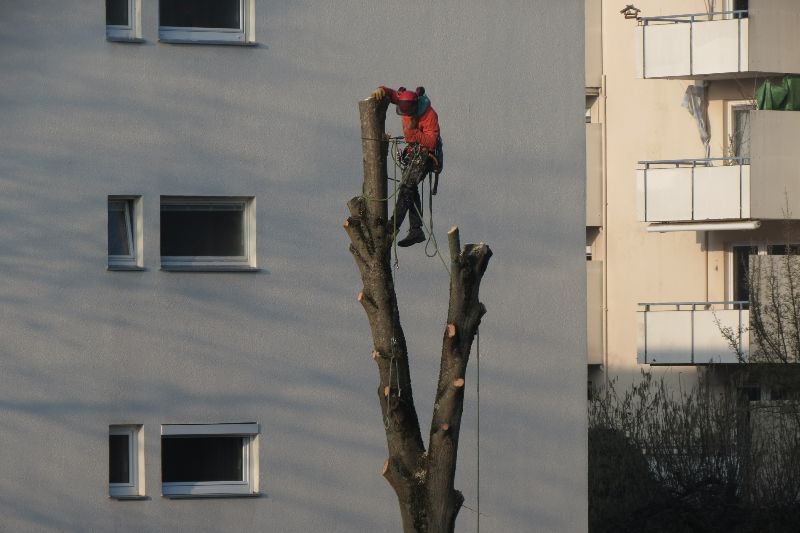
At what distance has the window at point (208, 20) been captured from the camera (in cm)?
1831

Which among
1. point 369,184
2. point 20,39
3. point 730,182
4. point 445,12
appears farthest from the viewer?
point 730,182

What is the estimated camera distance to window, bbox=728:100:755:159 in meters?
30.8

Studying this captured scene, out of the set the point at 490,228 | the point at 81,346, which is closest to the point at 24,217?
the point at 81,346

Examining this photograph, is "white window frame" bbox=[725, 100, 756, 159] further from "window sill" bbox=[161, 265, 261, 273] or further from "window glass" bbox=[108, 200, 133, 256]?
"window glass" bbox=[108, 200, 133, 256]

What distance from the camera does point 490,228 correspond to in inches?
745

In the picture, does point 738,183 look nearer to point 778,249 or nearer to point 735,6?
point 778,249

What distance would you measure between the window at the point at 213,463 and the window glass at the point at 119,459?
36cm

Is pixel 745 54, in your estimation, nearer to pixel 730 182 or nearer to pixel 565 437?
pixel 730 182

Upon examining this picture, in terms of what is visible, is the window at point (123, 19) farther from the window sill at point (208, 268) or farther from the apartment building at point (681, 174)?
the apartment building at point (681, 174)

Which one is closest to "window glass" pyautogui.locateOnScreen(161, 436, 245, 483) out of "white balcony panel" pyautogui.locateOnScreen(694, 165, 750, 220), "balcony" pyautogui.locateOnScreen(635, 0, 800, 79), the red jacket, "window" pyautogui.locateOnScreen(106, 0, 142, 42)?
"window" pyautogui.locateOnScreen(106, 0, 142, 42)

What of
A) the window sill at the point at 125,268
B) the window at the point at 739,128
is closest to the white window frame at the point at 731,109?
the window at the point at 739,128

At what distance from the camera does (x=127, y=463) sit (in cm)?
1808

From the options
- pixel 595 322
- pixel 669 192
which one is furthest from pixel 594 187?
pixel 669 192

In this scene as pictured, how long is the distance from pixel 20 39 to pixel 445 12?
421 centimetres
